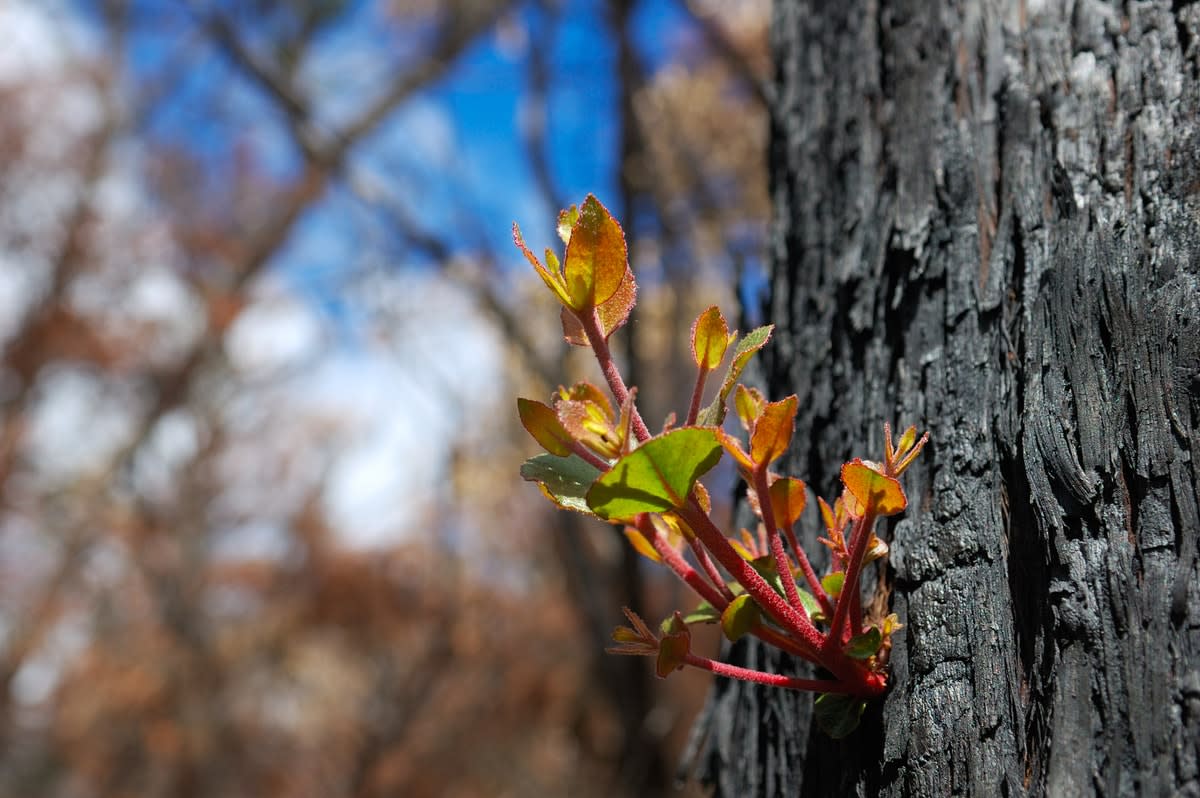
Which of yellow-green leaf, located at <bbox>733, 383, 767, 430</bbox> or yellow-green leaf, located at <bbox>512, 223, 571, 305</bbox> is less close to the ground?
yellow-green leaf, located at <bbox>512, 223, 571, 305</bbox>

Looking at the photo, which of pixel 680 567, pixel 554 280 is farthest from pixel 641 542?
pixel 554 280

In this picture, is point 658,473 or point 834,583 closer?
point 658,473

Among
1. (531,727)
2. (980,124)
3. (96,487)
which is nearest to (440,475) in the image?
(980,124)

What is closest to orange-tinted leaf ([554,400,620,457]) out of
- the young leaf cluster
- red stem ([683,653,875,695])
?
the young leaf cluster

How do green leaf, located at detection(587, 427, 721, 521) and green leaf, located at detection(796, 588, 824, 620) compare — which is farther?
green leaf, located at detection(796, 588, 824, 620)

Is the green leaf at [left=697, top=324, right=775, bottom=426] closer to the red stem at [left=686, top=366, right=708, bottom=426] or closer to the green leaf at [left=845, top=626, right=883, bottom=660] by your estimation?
the red stem at [left=686, top=366, right=708, bottom=426]

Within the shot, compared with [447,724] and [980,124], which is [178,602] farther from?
[980,124]

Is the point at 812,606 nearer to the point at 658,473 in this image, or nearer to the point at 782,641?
the point at 782,641
